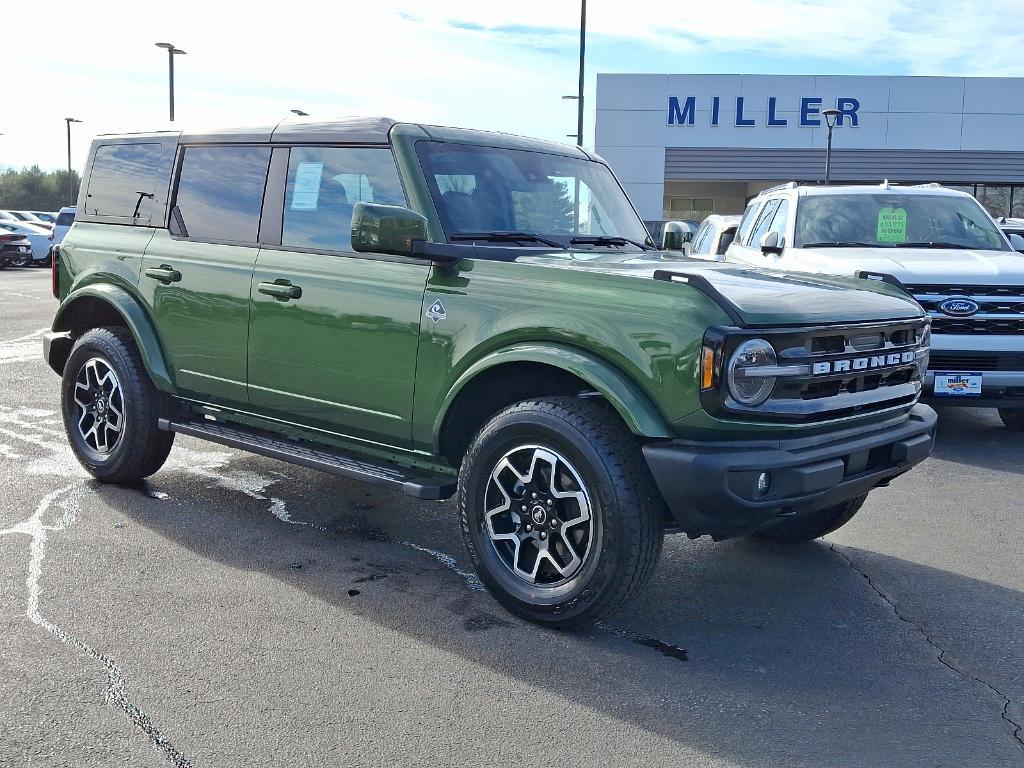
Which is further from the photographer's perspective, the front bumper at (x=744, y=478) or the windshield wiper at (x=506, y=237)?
the windshield wiper at (x=506, y=237)

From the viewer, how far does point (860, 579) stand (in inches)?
184

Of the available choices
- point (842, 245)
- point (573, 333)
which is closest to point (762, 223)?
point (842, 245)

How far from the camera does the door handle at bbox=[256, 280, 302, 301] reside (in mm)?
4793

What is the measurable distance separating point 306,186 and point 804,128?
33705 millimetres

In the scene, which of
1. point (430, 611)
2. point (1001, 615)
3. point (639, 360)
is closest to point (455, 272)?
point (639, 360)

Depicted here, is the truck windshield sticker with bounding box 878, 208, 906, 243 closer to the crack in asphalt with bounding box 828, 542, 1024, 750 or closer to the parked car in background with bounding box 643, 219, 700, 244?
the parked car in background with bounding box 643, 219, 700, 244

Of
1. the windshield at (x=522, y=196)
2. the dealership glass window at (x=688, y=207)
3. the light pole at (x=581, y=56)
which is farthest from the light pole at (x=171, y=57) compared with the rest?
the windshield at (x=522, y=196)

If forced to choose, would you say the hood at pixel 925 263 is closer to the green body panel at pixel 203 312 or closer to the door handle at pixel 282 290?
the door handle at pixel 282 290

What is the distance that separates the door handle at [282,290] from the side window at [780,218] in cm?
530

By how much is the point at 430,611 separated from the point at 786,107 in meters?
34.5

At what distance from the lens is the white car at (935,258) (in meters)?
7.33

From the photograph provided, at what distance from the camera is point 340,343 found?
4605 mm

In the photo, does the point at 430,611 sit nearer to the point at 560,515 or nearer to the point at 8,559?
the point at 560,515

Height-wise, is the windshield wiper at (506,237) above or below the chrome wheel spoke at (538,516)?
above
